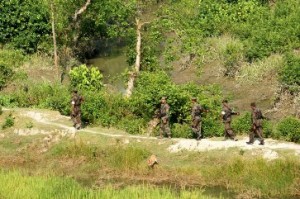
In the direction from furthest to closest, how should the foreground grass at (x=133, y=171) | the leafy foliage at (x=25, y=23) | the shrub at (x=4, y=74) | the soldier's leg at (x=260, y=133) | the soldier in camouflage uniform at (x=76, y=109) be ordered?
the leafy foliage at (x=25, y=23) → the shrub at (x=4, y=74) → the soldier in camouflage uniform at (x=76, y=109) → the soldier's leg at (x=260, y=133) → the foreground grass at (x=133, y=171)

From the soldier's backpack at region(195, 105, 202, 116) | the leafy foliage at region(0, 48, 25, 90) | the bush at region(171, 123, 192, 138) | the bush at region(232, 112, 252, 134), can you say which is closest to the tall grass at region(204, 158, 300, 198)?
the soldier's backpack at region(195, 105, 202, 116)

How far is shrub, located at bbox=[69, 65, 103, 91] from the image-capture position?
3522cm

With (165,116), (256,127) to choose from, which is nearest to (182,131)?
(165,116)

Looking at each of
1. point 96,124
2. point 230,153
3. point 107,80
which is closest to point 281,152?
point 230,153

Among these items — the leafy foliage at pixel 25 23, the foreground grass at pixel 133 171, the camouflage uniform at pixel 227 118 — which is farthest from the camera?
the leafy foliage at pixel 25 23

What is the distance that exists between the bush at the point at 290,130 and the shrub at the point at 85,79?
13064mm

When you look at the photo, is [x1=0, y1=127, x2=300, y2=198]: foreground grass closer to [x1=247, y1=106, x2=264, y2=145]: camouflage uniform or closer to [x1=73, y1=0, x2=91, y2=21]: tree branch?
[x1=247, y1=106, x2=264, y2=145]: camouflage uniform

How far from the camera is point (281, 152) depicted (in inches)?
927

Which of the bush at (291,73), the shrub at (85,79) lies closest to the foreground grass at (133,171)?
the shrub at (85,79)

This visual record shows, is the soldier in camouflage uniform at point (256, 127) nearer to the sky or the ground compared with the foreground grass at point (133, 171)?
nearer to the sky

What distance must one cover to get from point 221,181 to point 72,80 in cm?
1544

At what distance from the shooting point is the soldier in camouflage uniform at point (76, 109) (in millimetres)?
27656

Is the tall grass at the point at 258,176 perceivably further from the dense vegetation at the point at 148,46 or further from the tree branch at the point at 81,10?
the tree branch at the point at 81,10

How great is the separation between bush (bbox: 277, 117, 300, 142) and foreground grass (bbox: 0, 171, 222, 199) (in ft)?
24.4
